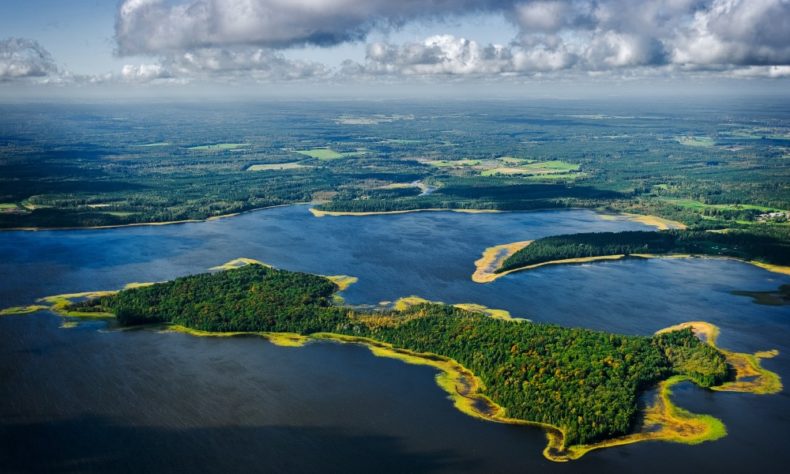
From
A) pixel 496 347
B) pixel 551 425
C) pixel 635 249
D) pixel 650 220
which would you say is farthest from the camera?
pixel 650 220

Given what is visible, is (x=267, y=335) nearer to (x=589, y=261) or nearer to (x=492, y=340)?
(x=492, y=340)

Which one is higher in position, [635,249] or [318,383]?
[635,249]

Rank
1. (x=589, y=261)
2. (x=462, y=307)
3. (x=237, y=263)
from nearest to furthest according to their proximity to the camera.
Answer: (x=462, y=307) → (x=237, y=263) → (x=589, y=261)

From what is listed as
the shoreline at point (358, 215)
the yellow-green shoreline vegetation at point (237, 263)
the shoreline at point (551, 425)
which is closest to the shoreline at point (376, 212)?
the shoreline at point (358, 215)

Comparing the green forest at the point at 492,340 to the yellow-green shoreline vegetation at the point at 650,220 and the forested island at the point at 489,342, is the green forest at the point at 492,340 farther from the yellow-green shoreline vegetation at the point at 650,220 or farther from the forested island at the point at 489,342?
the yellow-green shoreline vegetation at the point at 650,220

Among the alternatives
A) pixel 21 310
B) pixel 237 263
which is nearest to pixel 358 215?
pixel 237 263

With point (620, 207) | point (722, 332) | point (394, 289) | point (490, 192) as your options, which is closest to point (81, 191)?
point (490, 192)
